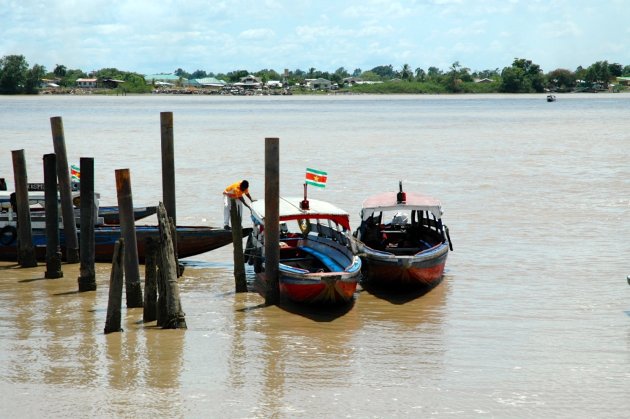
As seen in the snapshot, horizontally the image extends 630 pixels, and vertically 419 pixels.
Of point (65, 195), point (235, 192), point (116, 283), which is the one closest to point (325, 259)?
point (235, 192)

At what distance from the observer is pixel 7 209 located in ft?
74.2

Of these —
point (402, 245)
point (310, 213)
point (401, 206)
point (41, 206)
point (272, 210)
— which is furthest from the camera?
point (41, 206)

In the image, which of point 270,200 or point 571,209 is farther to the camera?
point 571,209

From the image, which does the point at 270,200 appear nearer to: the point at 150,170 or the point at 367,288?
the point at 367,288

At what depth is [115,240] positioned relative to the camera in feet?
73.4

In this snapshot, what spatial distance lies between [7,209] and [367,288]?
8.33m

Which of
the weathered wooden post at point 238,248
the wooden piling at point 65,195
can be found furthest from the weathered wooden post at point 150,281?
the wooden piling at point 65,195

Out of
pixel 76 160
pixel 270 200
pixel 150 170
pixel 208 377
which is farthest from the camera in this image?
pixel 76 160

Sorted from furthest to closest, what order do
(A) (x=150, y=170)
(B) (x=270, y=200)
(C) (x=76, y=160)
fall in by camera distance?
1. (C) (x=76, y=160)
2. (A) (x=150, y=170)
3. (B) (x=270, y=200)

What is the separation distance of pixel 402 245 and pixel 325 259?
2.76m

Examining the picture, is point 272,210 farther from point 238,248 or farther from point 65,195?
point 65,195

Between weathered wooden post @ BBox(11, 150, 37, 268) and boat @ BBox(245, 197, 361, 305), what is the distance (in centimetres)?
446

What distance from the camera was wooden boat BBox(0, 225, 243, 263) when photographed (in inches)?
878

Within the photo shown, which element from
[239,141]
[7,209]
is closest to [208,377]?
[7,209]
